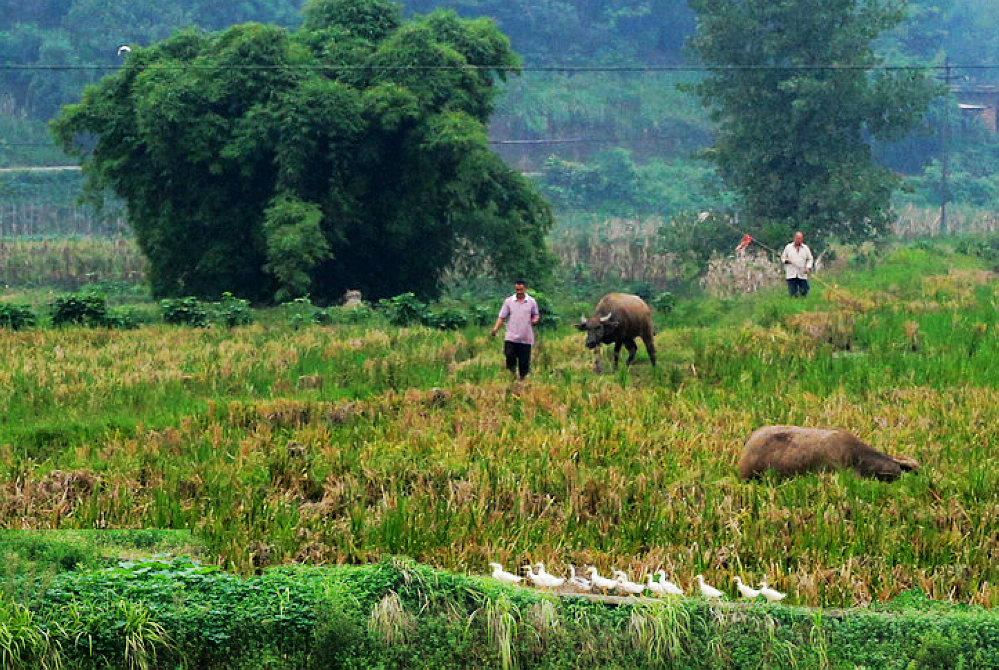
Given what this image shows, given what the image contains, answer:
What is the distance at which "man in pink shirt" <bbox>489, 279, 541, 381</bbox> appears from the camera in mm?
14398

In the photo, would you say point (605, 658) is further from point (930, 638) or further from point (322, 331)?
point (322, 331)

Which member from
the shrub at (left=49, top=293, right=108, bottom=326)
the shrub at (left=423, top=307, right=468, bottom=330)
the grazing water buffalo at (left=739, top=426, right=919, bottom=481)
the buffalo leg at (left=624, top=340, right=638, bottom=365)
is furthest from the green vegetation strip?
the shrub at (left=49, top=293, right=108, bottom=326)

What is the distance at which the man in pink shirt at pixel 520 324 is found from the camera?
47.2 feet

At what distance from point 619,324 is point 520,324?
5.98 ft

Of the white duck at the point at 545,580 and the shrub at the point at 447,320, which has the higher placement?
the white duck at the point at 545,580

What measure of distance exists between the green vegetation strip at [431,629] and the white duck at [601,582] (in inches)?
12.6

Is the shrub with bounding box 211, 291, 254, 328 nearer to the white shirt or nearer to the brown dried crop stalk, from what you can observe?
the white shirt

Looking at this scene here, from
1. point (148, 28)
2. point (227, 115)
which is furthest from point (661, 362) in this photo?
point (148, 28)

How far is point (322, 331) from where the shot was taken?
20672mm

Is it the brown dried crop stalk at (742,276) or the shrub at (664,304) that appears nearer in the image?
the shrub at (664,304)

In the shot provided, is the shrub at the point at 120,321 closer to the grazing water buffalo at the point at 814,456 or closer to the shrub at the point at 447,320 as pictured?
the shrub at the point at 447,320

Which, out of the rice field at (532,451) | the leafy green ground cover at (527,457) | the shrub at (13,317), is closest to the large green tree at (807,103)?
the rice field at (532,451)

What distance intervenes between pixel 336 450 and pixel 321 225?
699 inches

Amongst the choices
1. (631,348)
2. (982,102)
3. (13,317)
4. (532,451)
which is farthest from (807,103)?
(982,102)
